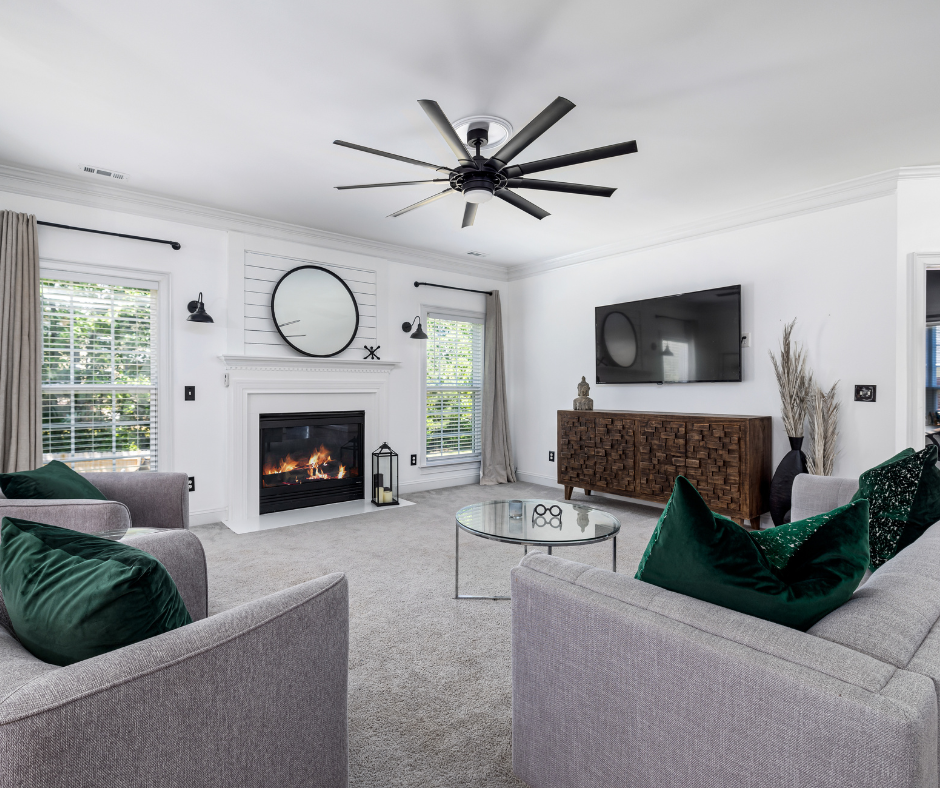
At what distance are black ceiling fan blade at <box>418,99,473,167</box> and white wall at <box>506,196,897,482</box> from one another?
2735 mm

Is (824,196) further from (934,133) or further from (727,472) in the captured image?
(727,472)

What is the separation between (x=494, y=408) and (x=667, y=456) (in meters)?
2.13

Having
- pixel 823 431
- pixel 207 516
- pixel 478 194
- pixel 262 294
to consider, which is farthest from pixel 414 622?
pixel 262 294

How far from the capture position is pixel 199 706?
2.97 feet

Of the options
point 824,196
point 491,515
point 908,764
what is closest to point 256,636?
point 908,764

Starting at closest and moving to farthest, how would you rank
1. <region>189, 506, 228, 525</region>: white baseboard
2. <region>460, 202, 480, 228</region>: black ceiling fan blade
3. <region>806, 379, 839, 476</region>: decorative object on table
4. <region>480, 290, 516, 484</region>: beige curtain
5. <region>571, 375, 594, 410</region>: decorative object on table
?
1. <region>460, 202, 480, 228</region>: black ceiling fan blade
2. <region>806, 379, 839, 476</region>: decorative object on table
3. <region>189, 506, 228, 525</region>: white baseboard
4. <region>571, 375, 594, 410</region>: decorative object on table
5. <region>480, 290, 516, 484</region>: beige curtain

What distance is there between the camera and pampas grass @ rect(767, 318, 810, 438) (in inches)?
151

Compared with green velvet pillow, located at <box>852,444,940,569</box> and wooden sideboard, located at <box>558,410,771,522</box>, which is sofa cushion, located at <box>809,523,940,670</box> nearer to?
green velvet pillow, located at <box>852,444,940,569</box>

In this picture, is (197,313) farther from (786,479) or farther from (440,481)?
(786,479)

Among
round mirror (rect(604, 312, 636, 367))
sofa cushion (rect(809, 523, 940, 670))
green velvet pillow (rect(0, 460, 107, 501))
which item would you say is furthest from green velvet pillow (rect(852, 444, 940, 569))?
round mirror (rect(604, 312, 636, 367))

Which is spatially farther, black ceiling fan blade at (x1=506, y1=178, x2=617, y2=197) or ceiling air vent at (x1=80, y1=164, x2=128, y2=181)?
ceiling air vent at (x1=80, y1=164, x2=128, y2=181)

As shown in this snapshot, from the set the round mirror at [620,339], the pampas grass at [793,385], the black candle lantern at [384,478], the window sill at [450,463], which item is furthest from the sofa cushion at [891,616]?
the window sill at [450,463]

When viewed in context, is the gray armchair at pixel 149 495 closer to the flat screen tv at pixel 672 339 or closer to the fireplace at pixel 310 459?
the fireplace at pixel 310 459

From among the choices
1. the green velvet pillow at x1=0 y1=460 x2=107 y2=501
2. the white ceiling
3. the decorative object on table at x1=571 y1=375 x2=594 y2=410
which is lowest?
the green velvet pillow at x1=0 y1=460 x2=107 y2=501
